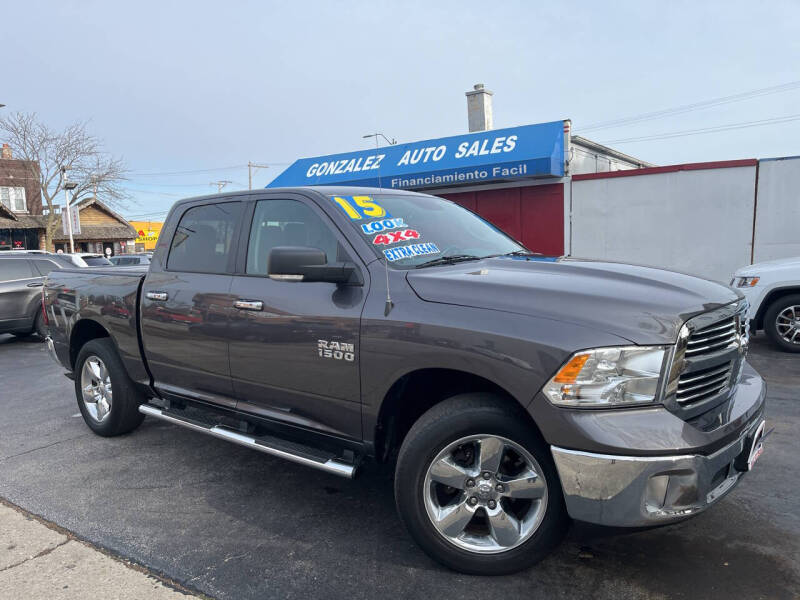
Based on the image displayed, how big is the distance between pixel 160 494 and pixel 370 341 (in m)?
1.95

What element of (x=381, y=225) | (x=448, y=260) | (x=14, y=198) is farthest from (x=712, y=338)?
(x=14, y=198)

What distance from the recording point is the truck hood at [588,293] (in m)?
2.40

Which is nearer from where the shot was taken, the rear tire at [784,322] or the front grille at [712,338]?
the front grille at [712,338]

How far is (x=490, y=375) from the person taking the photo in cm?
254

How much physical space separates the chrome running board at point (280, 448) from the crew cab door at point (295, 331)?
0.15 m

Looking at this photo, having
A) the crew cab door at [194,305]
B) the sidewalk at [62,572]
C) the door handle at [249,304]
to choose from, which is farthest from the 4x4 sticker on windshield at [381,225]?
the sidewalk at [62,572]

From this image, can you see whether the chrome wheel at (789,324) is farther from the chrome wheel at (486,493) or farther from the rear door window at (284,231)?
the rear door window at (284,231)

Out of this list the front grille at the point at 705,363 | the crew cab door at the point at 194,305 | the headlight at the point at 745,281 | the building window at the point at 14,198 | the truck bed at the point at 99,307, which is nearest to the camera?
the front grille at the point at 705,363

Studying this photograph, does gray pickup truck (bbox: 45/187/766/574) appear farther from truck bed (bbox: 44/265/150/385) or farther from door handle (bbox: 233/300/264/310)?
truck bed (bbox: 44/265/150/385)

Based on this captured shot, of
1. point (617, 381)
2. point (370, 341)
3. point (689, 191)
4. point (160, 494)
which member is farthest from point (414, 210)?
point (689, 191)

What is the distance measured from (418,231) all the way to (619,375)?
157 centimetres

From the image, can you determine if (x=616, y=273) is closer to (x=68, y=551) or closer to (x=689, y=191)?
(x=68, y=551)

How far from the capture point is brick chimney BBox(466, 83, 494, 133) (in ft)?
55.1

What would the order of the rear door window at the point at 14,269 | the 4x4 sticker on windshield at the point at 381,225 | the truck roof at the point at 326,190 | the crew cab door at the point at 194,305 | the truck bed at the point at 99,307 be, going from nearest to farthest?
A: the 4x4 sticker on windshield at the point at 381,225
the truck roof at the point at 326,190
the crew cab door at the point at 194,305
the truck bed at the point at 99,307
the rear door window at the point at 14,269
